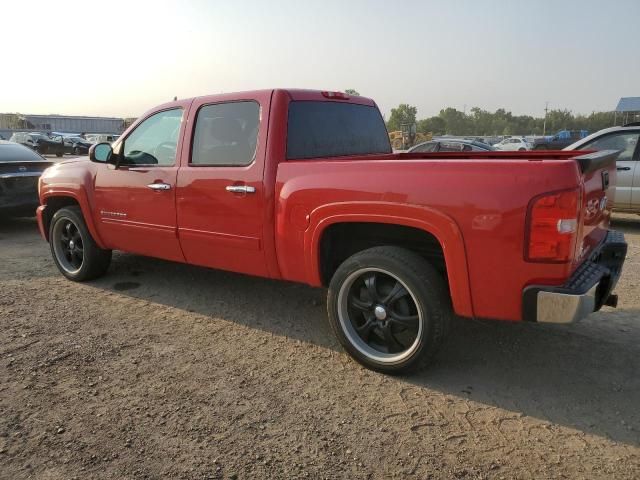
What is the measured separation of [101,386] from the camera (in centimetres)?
326

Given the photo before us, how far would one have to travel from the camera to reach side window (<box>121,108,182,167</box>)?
176 inches

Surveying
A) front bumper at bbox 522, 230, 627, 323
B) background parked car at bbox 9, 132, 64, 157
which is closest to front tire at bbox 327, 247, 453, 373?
front bumper at bbox 522, 230, 627, 323

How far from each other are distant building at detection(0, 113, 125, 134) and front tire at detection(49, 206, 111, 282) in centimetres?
10275

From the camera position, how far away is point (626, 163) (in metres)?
8.21

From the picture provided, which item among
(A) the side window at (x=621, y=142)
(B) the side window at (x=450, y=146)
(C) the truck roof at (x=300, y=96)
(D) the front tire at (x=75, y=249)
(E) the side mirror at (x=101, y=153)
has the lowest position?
(D) the front tire at (x=75, y=249)

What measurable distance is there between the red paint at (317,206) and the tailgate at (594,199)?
2 centimetres

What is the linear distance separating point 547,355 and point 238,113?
292cm

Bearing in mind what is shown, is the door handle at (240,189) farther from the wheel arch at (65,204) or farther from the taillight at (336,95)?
the wheel arch at (65,204)

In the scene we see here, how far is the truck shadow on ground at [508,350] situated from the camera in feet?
9.84

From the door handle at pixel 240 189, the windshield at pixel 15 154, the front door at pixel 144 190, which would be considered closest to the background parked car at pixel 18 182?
the windshield at pixel 15 154

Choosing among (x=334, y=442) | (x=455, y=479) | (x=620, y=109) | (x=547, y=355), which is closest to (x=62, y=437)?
(x=334, y=442)

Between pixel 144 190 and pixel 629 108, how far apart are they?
227 ft

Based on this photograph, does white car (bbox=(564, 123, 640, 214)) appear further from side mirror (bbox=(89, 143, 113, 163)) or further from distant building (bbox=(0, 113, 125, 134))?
distant building (bbox=(0, 113, 125, 134))

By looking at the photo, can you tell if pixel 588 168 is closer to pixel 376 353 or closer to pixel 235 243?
pixel 376 353
